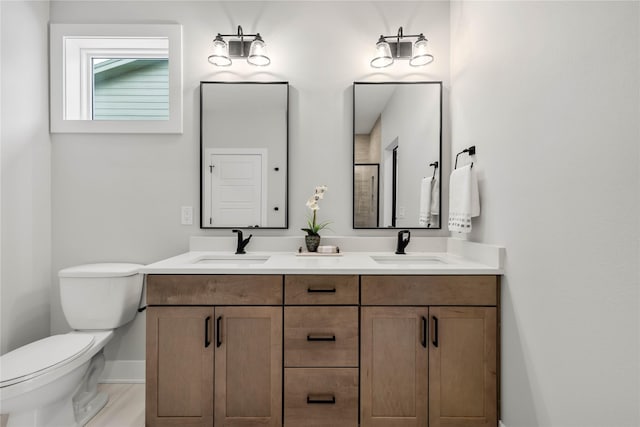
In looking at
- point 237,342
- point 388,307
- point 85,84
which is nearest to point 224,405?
point 237,342

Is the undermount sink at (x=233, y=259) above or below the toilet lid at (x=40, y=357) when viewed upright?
above

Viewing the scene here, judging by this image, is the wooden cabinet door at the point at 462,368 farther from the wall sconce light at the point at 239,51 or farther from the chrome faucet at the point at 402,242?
the wall sconce light at the point at 239,51

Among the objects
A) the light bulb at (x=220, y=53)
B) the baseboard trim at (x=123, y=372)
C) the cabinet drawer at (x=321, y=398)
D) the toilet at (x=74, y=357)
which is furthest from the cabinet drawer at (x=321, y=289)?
the light bulb at (x=220, y=53)

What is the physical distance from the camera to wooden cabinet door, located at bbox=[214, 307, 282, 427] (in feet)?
4.72

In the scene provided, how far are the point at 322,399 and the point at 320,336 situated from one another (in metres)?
0.28

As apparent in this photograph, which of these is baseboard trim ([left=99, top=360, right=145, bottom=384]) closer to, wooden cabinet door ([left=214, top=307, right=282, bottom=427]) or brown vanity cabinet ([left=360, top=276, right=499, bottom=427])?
wooden cabinet door ([left=214, top=307, right=282, bottom=427])

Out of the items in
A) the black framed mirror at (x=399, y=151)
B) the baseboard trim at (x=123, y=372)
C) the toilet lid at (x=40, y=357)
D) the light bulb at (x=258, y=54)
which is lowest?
the baseboard trim at (x=123, y=372)

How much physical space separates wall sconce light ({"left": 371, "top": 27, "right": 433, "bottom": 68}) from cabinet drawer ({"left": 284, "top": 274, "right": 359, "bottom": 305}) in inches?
55.2

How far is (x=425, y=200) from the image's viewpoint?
6.68ft

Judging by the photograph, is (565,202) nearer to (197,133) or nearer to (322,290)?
(322,290)

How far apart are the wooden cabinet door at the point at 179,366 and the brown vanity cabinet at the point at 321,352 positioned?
14.5 inches

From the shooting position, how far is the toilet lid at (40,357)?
1.29 meters

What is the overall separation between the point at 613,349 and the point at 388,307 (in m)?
0.77

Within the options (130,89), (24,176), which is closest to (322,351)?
(24,176)
